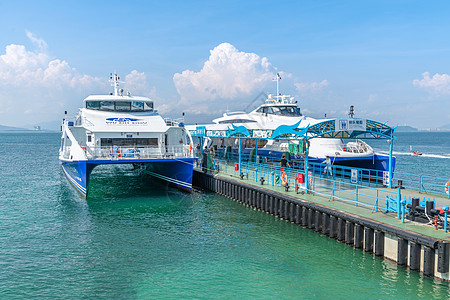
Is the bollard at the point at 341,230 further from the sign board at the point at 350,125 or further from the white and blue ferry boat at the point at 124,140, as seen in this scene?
the white and blue ferry boat at the point at 124,140

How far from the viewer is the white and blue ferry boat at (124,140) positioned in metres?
22.8

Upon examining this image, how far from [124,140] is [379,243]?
17676mm

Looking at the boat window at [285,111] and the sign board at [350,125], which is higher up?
the boat window at [285,111]

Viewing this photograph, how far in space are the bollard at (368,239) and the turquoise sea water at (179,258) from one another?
1.46ft

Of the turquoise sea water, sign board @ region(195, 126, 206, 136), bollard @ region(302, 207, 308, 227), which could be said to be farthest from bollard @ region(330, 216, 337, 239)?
sign board @ region(195, 126, 206, 136)

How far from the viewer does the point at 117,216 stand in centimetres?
2012

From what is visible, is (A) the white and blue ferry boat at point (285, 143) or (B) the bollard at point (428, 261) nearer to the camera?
(B) the bollard at point (428, 261)

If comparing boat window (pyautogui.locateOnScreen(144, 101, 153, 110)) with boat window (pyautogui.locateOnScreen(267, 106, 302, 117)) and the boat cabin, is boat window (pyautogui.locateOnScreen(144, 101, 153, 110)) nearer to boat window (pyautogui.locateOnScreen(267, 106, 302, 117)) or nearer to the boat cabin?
the boat cabin

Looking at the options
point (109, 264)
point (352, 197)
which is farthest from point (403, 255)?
point (109, 264)

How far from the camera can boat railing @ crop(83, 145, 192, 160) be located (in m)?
22.7

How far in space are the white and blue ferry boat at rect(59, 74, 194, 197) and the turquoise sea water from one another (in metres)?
2.98

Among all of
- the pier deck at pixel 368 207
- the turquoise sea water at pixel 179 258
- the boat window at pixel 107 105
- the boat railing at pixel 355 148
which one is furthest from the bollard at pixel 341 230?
the boat window at pixel 107 105

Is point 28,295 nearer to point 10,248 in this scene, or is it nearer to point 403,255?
point 10,248

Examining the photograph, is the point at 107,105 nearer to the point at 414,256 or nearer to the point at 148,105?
the point at 148,105
